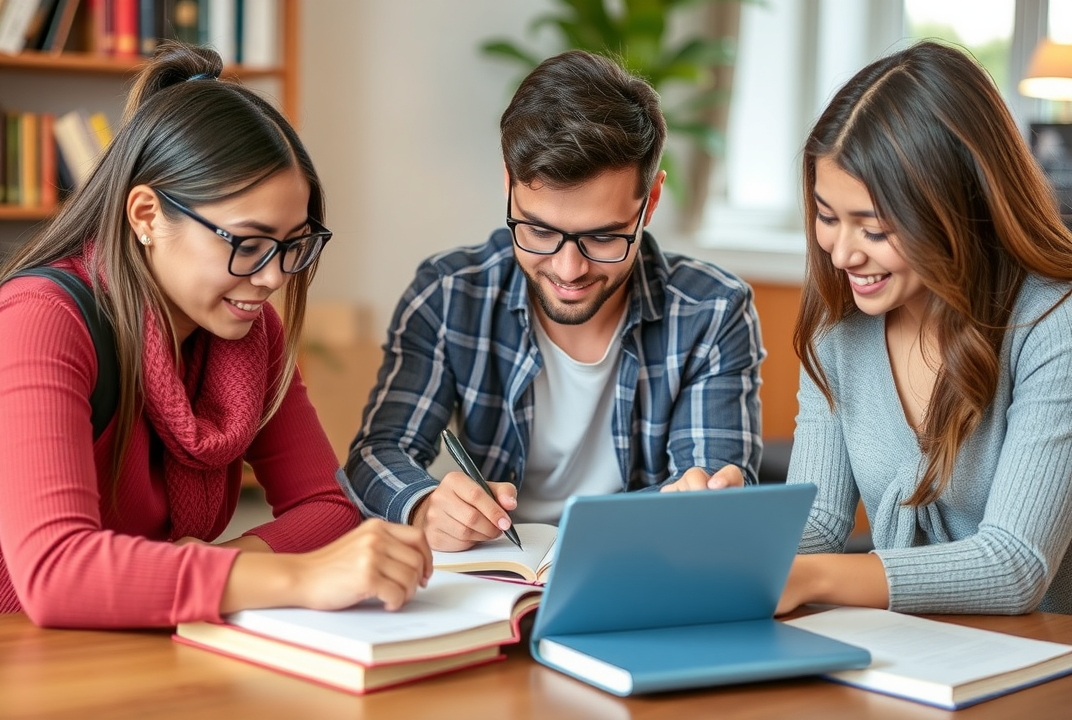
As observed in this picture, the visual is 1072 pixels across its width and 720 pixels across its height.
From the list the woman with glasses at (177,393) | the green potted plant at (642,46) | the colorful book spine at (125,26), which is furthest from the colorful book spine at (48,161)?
the woman with glasses at (177,393)

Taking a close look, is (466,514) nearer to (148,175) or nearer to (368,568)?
(368,568)

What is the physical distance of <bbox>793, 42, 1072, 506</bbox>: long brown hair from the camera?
135 cm

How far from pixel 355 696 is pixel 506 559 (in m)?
0.38

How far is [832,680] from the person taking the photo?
3.35 ft

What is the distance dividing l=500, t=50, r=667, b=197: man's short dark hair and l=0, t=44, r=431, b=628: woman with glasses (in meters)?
0.35

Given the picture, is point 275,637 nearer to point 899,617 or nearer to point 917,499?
point 899,617

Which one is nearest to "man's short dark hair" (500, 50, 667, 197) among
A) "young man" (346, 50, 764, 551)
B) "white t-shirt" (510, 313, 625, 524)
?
"young man" (346, 50, 764, 551)

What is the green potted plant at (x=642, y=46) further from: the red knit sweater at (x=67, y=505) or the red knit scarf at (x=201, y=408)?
the red knit sweater at (x=67, y=505)

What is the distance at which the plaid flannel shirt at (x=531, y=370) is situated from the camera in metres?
1.82

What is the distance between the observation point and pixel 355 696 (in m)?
0.94

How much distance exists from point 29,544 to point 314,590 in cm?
28

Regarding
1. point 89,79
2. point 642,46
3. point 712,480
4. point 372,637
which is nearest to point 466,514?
point 712,480

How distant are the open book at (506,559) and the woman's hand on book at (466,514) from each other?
17mm

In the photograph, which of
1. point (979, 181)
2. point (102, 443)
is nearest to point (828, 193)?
point (979, 181)
